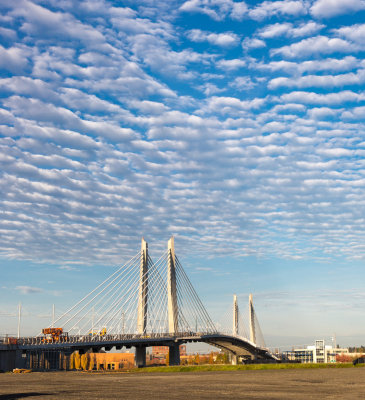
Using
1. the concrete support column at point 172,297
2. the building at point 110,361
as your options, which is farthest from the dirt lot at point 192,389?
the building at point 110,361

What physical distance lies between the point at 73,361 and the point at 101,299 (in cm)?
2269

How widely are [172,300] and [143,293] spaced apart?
18.6 feet

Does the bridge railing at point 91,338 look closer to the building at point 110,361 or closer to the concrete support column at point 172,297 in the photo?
the concrete support column at point 172,297

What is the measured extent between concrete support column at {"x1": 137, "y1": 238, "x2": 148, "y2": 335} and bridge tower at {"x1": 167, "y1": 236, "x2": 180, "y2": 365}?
14.7ft

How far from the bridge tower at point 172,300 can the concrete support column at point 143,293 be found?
4.49 m

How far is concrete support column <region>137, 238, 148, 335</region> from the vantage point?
8195 cm

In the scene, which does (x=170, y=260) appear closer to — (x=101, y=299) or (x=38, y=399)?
(x=101, y=299)

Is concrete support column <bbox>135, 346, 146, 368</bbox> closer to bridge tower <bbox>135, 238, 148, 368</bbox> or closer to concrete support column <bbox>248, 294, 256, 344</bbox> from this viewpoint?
bridge tower <bbox>135, 238, 148, 368</bbox>

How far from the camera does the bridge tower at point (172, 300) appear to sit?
87062 mm

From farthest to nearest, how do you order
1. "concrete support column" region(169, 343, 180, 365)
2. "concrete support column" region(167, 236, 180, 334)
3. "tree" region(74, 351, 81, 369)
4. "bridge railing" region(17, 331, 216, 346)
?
"tree" region(74, 351, 81, 369) < "concrete support column" region(169, 343, 180, 365) < "concrete support column" region(167, 236, 180, 334) < "bridge railing" region(17, 331, 216, 346)

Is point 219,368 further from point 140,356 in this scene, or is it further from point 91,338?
point 140,356

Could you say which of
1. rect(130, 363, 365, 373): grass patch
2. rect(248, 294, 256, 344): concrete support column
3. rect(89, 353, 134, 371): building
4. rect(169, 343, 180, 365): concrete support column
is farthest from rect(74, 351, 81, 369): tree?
rect(248, 294, 256, 344): concrete support column

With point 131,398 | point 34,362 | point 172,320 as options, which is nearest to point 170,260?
point 172,320

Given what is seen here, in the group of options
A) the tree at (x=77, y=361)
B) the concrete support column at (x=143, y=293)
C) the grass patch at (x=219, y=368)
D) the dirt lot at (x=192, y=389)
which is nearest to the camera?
the dirt lot at (x=192, y=389)
